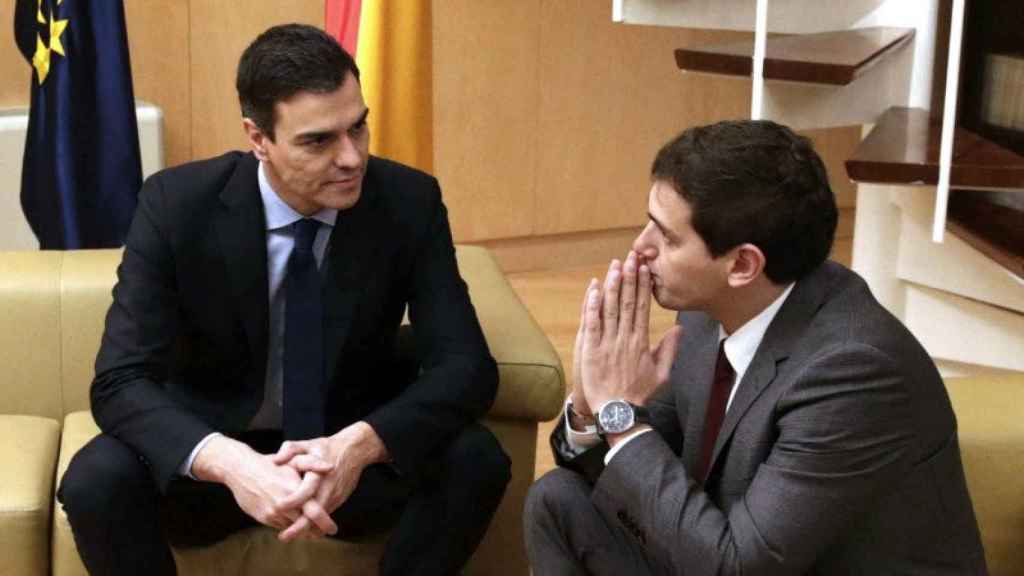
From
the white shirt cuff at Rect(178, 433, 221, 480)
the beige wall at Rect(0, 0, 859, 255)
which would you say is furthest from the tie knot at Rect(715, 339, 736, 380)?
the beige wall at Rect(0, 0, 859, 255)

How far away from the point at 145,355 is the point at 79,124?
136 centimetres

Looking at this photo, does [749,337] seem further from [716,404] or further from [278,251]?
[278,251]

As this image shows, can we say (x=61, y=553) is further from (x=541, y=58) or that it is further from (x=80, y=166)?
(x=541, y=58)

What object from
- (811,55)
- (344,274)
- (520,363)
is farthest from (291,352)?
(811,55)

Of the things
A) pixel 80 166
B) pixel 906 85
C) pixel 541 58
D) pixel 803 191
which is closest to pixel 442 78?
pixel 541 58

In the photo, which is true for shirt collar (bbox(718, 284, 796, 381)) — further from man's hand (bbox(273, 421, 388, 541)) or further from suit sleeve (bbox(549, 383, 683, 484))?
man's hand (bbox(273, 421, 388, 541))

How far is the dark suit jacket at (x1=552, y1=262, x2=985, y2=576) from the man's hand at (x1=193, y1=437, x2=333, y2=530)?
1.57 feet

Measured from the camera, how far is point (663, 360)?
6.36 ft

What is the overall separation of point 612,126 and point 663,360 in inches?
119

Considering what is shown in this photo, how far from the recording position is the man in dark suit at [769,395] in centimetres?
169


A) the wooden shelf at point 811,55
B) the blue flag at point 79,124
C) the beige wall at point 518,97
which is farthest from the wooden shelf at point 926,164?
the beige wall at point 518,97

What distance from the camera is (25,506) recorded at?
2.26 metres

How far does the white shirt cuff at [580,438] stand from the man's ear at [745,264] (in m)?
0.31

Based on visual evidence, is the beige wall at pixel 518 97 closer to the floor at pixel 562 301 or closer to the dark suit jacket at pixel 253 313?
the floor at pixel 562 301
